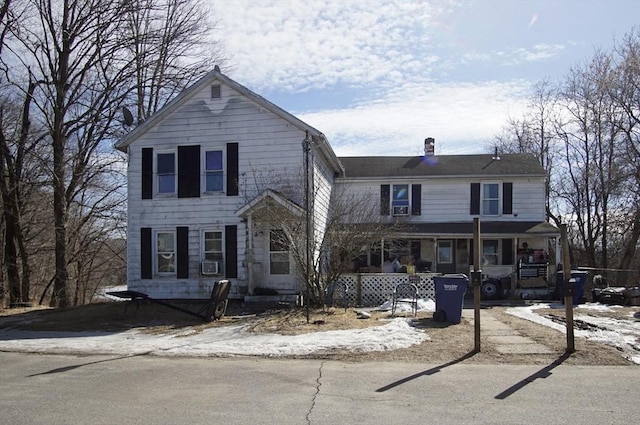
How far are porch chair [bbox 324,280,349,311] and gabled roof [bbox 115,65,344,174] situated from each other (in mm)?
4706

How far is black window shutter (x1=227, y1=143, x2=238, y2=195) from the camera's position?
59.6 feet

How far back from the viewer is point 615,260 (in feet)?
122

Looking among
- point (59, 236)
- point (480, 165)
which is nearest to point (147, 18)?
point (59, 236)

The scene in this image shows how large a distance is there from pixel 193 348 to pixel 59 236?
1524cm

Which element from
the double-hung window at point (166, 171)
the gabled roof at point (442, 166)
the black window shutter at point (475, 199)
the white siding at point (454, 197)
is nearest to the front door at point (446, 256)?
the white siding at point (454, 197)

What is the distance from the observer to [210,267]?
17.9 meters

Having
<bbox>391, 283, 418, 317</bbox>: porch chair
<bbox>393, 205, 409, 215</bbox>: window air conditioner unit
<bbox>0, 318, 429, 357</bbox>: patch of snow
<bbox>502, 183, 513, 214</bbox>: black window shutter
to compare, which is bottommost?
<bbox>0, 318, 429, 357</bbox>: patch of snow

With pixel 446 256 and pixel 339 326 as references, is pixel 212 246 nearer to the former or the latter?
pixel 339 326

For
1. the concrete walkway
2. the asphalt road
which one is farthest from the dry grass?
the asphalt road

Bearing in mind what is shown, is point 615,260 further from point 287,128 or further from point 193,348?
point 193,348

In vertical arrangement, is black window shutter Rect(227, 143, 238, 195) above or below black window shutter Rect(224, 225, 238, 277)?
above

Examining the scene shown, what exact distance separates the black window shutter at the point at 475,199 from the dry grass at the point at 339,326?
8218mm

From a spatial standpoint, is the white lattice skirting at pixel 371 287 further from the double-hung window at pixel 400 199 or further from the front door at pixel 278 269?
the double-hung window at pixel 400 199

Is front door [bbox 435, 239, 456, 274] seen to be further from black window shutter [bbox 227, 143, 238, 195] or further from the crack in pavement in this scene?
the crack in pavement
